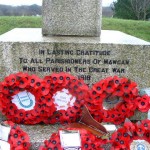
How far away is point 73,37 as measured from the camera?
5.61 metres

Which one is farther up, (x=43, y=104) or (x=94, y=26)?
(x=94, y=26)

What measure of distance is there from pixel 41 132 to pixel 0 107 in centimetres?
52

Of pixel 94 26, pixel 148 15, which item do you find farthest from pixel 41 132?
pixel 148 15

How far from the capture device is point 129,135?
4.17 metres

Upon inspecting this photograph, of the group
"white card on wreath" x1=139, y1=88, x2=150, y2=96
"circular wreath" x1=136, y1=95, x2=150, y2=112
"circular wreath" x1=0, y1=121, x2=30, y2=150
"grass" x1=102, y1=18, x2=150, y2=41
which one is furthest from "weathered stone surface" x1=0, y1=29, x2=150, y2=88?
"grass" x1=102, y1=18, x2=150, y2=41

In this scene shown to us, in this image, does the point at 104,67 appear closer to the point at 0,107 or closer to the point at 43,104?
the point at 43,104

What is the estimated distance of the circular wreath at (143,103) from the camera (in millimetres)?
4734

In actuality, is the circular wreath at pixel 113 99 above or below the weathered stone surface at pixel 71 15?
below

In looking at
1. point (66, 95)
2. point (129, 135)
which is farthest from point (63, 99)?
point (129, 135)

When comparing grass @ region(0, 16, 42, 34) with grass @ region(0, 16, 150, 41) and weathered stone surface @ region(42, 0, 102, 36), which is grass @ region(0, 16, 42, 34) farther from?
weathered stone surface @ region(42, 0, 102, 36)

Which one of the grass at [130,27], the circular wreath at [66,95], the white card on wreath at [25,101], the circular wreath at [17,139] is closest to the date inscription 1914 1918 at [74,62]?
the circular wreath at [66,95]

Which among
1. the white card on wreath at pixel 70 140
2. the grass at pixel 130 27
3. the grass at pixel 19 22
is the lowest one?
the grass at pixel 130 27

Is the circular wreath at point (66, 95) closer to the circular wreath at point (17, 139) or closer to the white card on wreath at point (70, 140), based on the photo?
the circular wreath at point (17, 139)

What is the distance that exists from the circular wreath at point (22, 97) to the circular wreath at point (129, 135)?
37.1 inches
